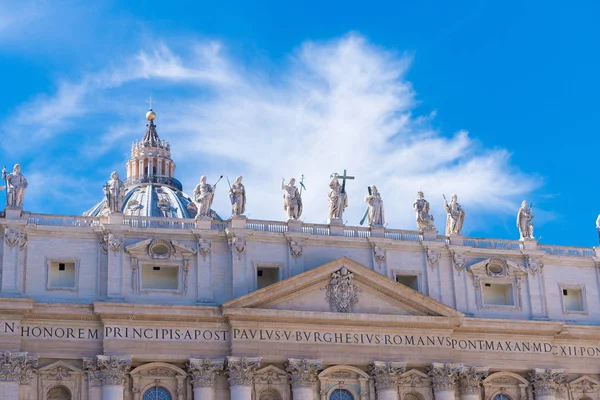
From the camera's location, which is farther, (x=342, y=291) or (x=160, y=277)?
(x=342, y=291)

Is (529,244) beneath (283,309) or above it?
above

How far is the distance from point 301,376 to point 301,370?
0.24m

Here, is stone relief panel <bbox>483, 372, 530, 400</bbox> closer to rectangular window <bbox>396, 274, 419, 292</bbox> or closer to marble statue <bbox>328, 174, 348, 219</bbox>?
rectangular window <bbox>396, 274, 419, 292</bbox>

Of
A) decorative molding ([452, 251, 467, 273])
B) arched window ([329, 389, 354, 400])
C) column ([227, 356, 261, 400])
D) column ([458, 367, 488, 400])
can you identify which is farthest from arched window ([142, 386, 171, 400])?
decorative molding ([452, 251, 467, 273])

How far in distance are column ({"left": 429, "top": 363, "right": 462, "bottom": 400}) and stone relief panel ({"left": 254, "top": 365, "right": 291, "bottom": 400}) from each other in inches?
243

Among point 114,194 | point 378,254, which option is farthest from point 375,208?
point 114,194

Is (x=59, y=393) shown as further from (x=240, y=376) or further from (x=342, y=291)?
(x=342, y=291)

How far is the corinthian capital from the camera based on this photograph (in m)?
49.5

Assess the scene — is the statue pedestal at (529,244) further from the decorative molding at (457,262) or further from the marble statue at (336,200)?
the marble statue at (336,200)

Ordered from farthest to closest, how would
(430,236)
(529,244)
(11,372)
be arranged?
(529,244), (430,236), (11,372)

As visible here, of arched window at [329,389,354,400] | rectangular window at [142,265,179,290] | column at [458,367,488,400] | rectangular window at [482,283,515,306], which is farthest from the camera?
rectangular window at [482,283,515,306]

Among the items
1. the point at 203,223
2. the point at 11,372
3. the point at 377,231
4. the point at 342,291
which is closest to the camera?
the point at 11,372

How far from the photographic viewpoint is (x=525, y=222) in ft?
191

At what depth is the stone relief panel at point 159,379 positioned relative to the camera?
5044 centimetres
